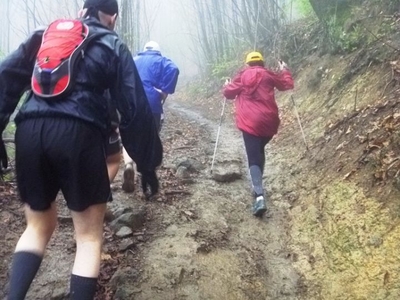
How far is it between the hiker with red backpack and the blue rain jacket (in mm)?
2368

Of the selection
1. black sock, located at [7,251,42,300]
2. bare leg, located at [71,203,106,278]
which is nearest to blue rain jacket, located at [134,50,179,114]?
bare leg, located at [71,203,106,278]

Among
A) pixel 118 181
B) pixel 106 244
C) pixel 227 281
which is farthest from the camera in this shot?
pixel 118 181

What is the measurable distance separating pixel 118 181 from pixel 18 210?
53.3 inches

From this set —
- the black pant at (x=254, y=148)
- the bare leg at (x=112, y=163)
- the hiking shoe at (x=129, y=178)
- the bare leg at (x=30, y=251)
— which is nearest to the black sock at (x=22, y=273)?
the bare leg at (x=30, y=251)

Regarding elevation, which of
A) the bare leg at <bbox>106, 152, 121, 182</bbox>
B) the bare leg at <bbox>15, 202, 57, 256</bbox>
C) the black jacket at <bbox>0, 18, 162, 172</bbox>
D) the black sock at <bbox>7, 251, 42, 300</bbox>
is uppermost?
the black jacket at <bbox>0, 18, 162, 172</bbox>

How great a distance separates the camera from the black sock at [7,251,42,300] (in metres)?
2.33

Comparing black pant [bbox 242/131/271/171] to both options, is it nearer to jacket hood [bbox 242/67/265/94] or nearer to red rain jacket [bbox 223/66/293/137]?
red rain jacket [bbox 223/66/293/137]

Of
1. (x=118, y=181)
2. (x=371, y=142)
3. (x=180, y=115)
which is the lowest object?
(x=180, y=115)

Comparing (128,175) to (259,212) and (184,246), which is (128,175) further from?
(259,212)

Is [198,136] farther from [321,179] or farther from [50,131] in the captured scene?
[50,131]

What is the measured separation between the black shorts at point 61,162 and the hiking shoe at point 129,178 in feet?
6.90

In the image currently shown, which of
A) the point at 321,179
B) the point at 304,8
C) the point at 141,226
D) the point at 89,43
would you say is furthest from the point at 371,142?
the point at 304,8

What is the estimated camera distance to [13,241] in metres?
3.78

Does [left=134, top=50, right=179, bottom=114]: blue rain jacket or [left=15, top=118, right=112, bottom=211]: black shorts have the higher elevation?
[left=15, top=118, right=112, bottom=211]: black shorts
